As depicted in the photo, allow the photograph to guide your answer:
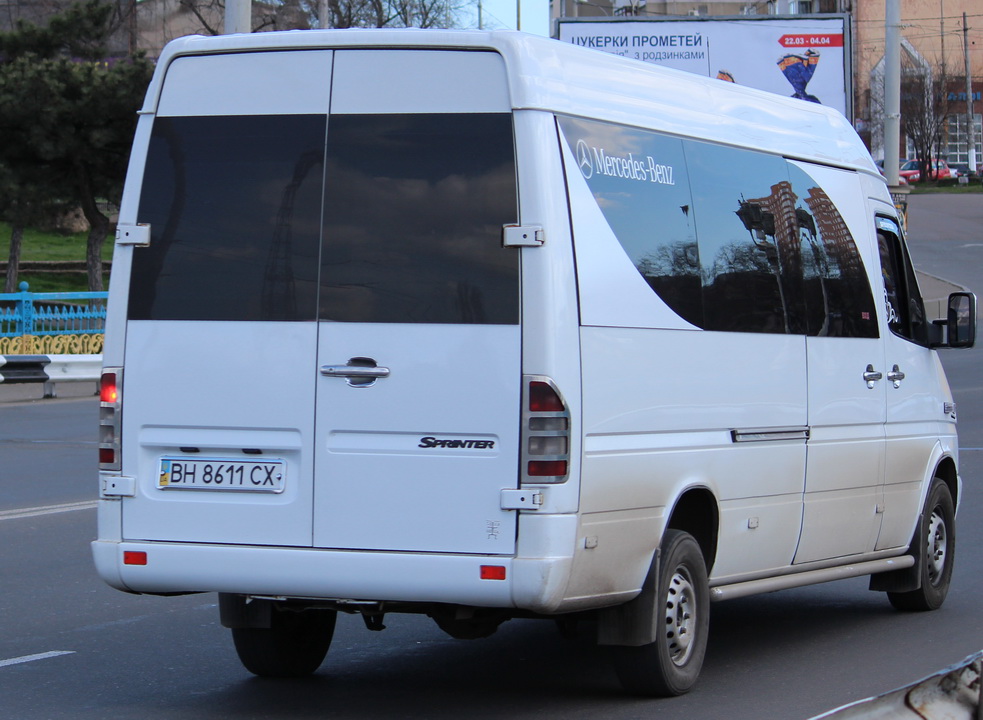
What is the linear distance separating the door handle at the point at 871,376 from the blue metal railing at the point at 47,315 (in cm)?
1824

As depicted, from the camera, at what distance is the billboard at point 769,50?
35938 millimetres

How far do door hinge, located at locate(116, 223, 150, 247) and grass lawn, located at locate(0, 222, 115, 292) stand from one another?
28.5m

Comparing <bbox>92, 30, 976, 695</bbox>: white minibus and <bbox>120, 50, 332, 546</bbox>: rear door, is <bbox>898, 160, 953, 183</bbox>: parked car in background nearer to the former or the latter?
<bbox>92, 30, 976, 695</bbox>: white minibus

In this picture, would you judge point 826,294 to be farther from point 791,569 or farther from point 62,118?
point 62,118

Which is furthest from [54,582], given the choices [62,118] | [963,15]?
[963,15]

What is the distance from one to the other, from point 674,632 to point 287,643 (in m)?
1.69

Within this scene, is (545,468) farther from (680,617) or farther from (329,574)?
(680,617)

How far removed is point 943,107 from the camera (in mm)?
78938

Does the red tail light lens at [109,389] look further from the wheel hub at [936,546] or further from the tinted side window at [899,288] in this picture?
the wheel hub at [936,546]

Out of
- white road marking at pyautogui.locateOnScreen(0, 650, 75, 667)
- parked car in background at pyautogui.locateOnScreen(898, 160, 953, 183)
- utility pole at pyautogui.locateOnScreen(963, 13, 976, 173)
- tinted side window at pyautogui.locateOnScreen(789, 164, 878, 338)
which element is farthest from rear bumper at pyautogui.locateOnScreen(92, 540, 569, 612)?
parked car in background at pyautogui.locateOnScreen(898, 160, 953, 183)

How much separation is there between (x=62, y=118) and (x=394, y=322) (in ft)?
91.5

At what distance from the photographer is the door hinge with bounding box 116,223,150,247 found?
6035 mm

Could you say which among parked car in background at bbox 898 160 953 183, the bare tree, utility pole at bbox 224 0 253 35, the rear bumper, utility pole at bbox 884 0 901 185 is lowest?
the rear bumper

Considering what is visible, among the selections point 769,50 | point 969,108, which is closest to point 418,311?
point 769,50
